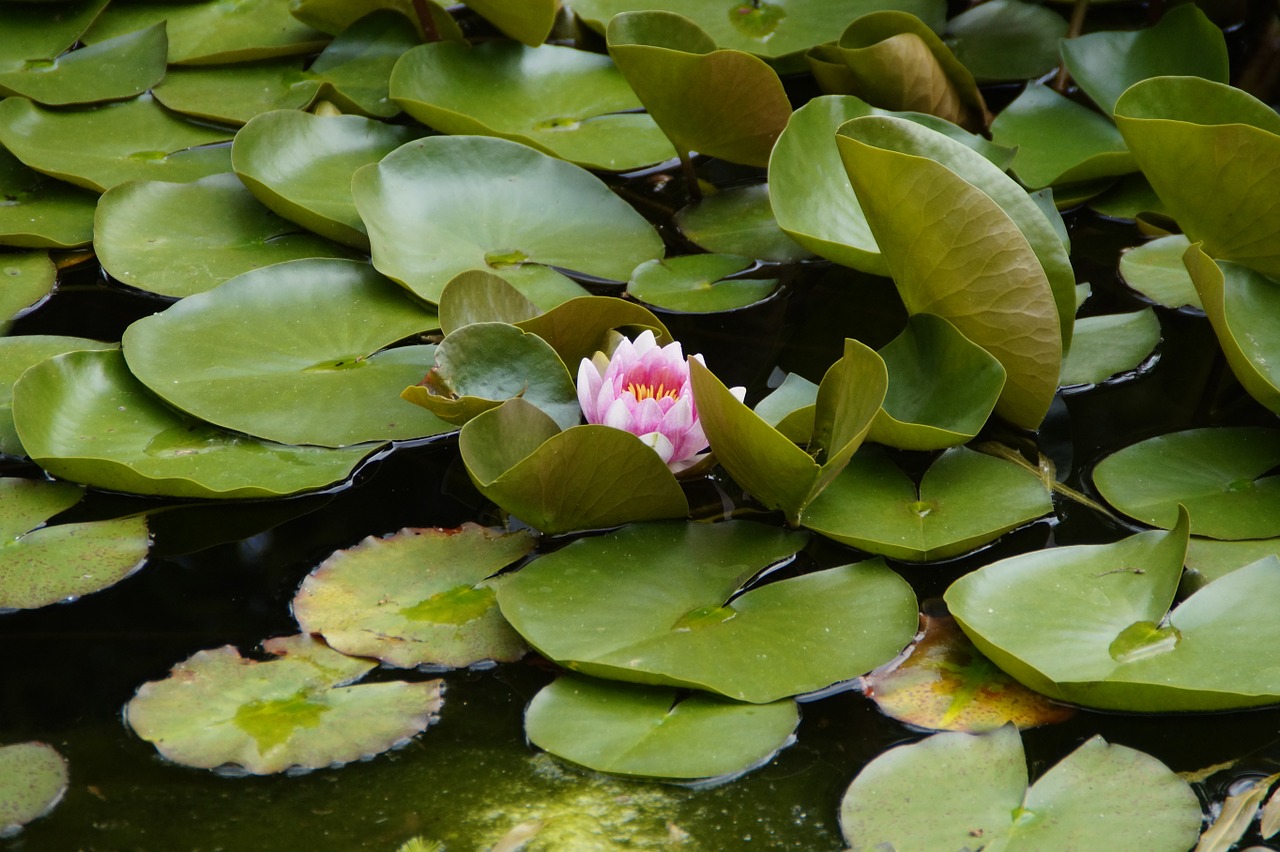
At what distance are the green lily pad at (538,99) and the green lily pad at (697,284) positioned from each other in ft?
1.07

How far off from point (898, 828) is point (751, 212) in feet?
4.03

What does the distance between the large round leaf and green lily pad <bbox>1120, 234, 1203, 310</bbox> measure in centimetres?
81

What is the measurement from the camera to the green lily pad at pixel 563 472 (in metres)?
1.19

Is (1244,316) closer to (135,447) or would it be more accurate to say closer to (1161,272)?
(1161,272)

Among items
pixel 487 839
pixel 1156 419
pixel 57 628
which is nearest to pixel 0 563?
pixel 57 628

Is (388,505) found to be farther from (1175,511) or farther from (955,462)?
(1175,511)

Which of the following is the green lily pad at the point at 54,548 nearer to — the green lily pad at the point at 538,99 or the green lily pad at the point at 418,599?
the green lily pad at the point at 418,599

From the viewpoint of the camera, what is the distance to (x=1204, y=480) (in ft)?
4.49

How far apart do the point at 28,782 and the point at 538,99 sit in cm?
155

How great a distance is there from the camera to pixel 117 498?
53.8 inches

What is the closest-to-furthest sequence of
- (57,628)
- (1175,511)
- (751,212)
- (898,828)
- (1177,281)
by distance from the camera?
(898,828) → (57,628) → (1175,511) → (1177,281) → (751,212)

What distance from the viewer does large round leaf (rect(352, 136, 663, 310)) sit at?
170 centimetres

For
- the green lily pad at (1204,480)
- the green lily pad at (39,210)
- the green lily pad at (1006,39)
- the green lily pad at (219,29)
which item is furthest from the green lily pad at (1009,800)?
the green lily pad at (219,29)

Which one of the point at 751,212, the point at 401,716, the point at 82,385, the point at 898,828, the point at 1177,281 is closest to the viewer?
the point at 898,828
